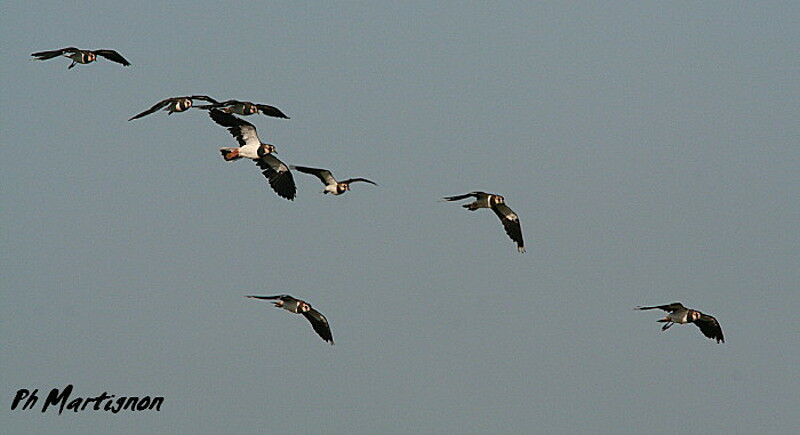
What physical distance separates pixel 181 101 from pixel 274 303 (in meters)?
7.98

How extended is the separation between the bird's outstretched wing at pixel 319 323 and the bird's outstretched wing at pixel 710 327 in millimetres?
13673

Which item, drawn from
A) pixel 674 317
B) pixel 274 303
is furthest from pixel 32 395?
pixel 674 317

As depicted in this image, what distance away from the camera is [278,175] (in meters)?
47.1

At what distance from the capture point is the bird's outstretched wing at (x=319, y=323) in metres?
48.7

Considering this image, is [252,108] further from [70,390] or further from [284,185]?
[70,390]

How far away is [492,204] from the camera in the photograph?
45812mm

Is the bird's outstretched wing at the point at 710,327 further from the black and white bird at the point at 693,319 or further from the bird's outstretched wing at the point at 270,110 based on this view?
the bird's outstretched wing at the point at 270,110

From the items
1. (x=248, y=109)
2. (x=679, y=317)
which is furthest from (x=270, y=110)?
(x=679, y=317)

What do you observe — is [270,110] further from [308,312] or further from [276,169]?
[308,312]

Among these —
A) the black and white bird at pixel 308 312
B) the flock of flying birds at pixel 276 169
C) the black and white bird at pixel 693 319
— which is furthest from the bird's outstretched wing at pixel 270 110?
the black and white bird at pixel 693 319

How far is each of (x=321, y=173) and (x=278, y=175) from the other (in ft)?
5.78

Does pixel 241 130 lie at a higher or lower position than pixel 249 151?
higher

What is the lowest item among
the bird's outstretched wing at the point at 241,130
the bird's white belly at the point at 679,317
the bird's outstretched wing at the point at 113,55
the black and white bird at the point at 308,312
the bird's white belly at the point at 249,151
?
the black and white bird at the point at 308,312

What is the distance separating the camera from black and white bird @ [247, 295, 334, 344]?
46.9 meters
